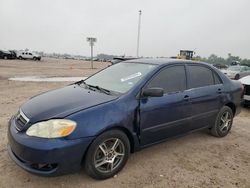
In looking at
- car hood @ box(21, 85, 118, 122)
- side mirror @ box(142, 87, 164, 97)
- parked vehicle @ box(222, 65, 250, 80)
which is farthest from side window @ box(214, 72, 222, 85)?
parked vehicle @ box(222, 65, 250, 80)

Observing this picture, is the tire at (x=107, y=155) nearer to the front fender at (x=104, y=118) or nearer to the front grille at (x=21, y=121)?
the front fender at (x=104, y=118)

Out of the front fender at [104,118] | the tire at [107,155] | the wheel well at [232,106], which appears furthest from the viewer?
the wheel well at [232,106]

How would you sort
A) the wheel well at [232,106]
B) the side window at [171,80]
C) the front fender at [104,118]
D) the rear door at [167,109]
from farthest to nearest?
the wheel well at [232,106]
the side window at [171,80]
the rear door at [167,109]
the front fender at [104,118]

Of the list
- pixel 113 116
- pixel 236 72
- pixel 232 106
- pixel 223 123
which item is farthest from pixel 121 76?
pixel 236 72

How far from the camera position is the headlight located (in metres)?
2.70

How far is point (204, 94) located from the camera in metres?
4.23

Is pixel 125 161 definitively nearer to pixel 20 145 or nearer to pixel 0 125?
pixel 20 145

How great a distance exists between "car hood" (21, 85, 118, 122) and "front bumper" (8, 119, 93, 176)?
30 cm

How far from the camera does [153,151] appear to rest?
397cm

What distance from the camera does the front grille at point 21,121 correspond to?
2908 millimetres

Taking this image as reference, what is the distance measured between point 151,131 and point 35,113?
63.8 inches

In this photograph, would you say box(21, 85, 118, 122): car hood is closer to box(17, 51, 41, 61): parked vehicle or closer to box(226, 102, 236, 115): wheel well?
box(226, 102, 236, 115): wheel well

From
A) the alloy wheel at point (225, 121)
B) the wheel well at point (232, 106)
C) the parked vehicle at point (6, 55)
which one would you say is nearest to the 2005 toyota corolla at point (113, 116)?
the alloy wheel at point (225, 121)

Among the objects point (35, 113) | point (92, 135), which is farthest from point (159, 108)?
point (35, 113)
